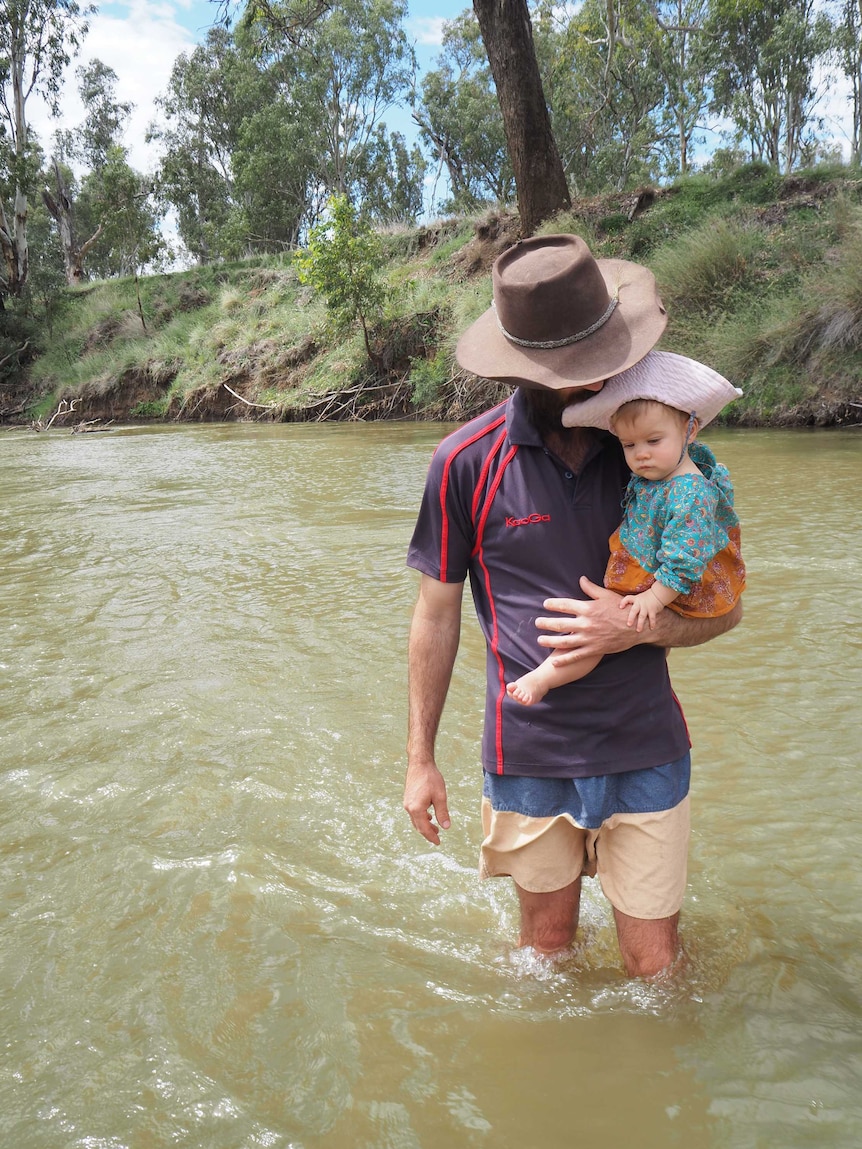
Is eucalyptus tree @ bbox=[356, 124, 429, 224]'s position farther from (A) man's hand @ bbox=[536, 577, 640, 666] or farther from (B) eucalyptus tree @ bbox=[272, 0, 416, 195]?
(A) man's hand @ bbox=[536, 577, 640, 666]

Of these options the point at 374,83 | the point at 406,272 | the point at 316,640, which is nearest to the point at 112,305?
the point at 406,272

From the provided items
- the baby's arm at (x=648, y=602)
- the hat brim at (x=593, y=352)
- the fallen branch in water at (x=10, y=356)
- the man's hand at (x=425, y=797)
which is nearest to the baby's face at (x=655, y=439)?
the hat brim at (x=593, y=352)

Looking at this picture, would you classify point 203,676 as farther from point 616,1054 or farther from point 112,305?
point 112,305

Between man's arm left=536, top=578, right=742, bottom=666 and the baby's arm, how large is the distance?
2 centimetres

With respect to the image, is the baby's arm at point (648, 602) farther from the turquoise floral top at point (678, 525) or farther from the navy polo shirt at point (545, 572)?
the navy polo shirt at point (545, 572)

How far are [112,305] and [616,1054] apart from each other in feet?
110

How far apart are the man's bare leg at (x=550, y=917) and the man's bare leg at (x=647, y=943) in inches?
5.0

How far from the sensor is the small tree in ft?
57.5

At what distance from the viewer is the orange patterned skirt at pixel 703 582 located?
199 cm

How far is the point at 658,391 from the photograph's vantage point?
6.07 ft

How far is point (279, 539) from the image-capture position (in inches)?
304

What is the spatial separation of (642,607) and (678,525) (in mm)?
192

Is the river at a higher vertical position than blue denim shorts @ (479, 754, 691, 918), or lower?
lower

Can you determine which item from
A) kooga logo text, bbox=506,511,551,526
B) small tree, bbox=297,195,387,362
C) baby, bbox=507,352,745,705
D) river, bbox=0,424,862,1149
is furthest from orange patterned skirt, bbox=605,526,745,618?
small tree, bbox=297,195,387,362
